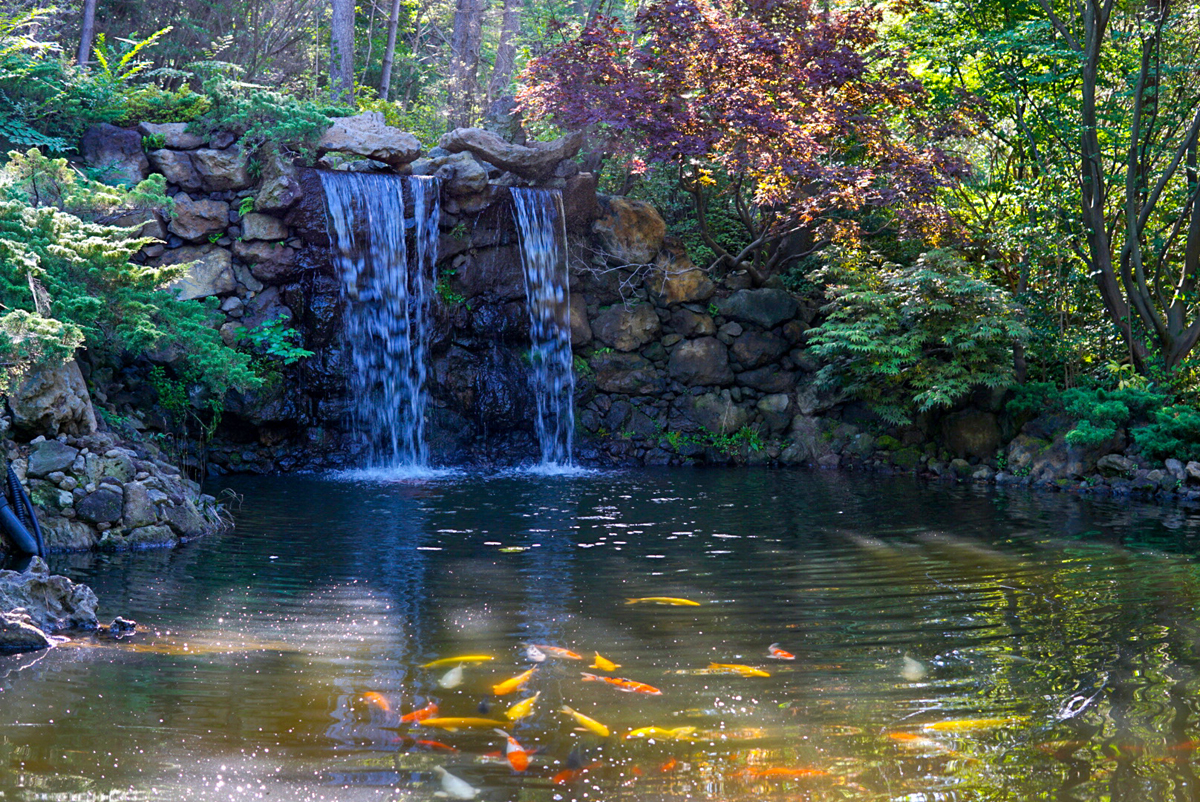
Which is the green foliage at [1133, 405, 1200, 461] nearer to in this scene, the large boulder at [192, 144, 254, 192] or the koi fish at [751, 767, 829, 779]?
the koi fish at [751, 767, 829, 779]

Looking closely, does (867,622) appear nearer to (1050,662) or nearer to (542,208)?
(1050,662)

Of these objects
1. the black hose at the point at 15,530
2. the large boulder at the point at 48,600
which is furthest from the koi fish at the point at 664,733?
the black hose at the point at 15,530

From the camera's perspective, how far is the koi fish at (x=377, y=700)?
3.38 meters

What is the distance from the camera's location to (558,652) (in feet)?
13.4

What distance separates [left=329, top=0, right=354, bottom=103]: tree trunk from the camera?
15234 mm

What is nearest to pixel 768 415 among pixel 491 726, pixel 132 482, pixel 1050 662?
pixel 132 482

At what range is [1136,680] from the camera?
3.66 meters

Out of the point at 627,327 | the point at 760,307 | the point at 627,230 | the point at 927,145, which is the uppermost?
the point at 927,145

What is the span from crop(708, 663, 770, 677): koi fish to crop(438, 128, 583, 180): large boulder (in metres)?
10.3

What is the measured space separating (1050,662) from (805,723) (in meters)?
1.36

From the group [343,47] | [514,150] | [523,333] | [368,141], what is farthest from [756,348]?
[343,47]

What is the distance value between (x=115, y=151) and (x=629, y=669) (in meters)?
10.3

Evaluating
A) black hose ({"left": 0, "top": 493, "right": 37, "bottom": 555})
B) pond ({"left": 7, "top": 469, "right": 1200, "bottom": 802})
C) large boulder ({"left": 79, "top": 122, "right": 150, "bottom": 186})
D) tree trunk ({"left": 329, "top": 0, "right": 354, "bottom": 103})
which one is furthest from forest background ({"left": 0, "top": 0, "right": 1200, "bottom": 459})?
pond ({"left": 7, "top": 469, "right": 1200, "bottom": 802})

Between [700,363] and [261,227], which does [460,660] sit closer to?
[261,227]
